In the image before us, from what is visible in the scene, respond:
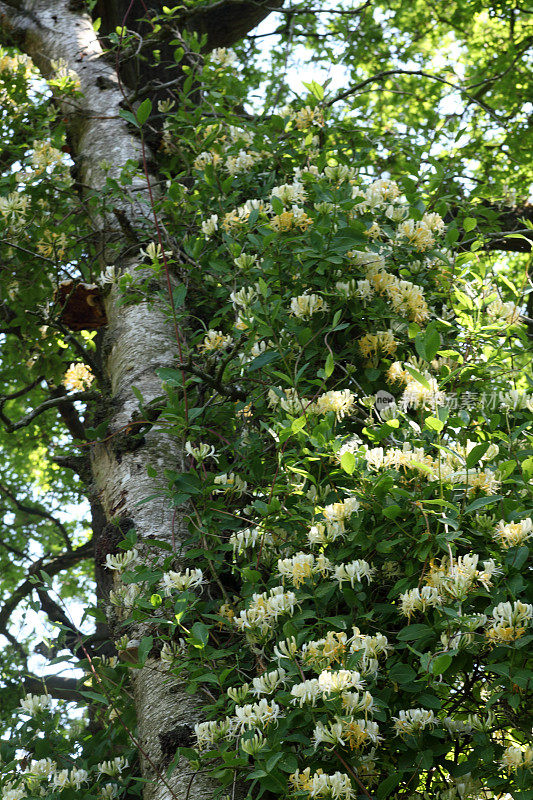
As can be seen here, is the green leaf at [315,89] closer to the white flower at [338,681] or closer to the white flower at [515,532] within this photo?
the white flower at [515,532]

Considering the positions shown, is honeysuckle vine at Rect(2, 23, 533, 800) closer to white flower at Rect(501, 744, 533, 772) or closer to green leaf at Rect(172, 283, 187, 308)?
white flower at Rect(501, 744, 533, 772)

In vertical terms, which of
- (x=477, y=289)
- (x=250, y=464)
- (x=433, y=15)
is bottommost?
(x=250, y=464)

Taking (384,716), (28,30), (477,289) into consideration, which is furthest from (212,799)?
(28,30)

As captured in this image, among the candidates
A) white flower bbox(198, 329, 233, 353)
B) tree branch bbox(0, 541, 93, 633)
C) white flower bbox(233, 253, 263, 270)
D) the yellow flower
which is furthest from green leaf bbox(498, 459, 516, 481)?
tree branch bbox(0, 541, 93, 633)

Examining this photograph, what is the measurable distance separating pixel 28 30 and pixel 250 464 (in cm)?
369

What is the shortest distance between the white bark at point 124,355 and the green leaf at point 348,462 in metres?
0.66

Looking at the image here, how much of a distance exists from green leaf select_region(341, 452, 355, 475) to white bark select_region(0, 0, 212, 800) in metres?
0.66

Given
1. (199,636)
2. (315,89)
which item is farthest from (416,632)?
(315,89)

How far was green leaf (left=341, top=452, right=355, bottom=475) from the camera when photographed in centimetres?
159

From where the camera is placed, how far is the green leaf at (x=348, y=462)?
159cm

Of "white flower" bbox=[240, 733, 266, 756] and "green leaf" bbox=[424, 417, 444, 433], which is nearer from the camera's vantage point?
"white flower" bbox=[240, 733, 266, 756]

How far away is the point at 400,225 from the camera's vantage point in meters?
2.32

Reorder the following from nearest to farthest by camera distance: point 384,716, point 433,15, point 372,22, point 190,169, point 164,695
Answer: point 384,716
point 164,695
point 190,169
point 372,22
point 433,15

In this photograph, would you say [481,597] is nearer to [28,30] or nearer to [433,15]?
[28,30]
